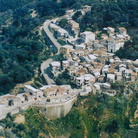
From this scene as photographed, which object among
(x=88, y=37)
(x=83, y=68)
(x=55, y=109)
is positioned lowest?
(x=55, y=109)

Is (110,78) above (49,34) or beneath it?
beneath

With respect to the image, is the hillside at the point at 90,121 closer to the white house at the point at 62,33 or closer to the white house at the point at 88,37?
the white house at the point at 88,37

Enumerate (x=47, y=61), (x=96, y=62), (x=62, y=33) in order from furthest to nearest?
(x=62, y=33), (x=47, y=61), (x=96, y=62)

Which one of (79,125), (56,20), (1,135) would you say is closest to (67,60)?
(79,125)

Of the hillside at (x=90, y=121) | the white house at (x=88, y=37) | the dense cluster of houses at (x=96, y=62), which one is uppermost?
the white house at (x=88, y=37)

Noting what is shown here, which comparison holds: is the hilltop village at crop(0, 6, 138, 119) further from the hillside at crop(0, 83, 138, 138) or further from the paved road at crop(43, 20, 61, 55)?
the hillside at crop(0, 83, 138, 138)

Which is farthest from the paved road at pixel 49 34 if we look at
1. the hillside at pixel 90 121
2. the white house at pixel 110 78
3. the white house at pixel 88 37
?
the hillside at pixel 90 121

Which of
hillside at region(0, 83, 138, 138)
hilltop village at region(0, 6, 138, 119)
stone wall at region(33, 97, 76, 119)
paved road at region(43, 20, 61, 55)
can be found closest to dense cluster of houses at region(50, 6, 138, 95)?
hilltop village at region(0, 6, 138, 119)

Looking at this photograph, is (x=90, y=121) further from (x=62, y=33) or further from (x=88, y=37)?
(x=62, y=33)

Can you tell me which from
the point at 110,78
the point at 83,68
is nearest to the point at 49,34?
the point at 83,68
